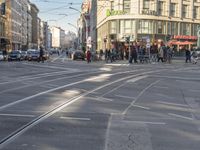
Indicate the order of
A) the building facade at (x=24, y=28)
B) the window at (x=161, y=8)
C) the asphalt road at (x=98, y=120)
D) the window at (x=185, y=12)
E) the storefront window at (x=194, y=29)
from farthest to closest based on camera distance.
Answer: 1. the building facade at (x=24, y=28)
2. the storefront window at (x=194, y=29)
3. the window at (x=185, y=12)
4. the window at (x=161, y=8)
5. the asphalt road at (x=98, y=120)

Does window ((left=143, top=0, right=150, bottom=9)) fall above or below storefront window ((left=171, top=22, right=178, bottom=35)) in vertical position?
above

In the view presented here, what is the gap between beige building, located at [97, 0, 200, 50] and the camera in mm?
84562

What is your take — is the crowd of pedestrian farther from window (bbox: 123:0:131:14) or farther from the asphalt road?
the asphalt road

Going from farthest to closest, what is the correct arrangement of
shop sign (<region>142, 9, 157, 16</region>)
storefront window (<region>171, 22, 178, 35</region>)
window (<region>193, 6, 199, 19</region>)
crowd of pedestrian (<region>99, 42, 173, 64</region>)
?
1. window (<region>193, 6, 199, 19</region>)
2. storefront window (<region>171, 22, 178, 35</region>)
3. shop sign (<region>142, 9, 157, 16</region>)
4. crowd of pedestrian (<region>99, 42, 173, 64</region>)

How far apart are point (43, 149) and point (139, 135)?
2.30m

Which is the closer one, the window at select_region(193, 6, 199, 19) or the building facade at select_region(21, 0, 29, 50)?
the window at select_region(193, 6, 199, 19)

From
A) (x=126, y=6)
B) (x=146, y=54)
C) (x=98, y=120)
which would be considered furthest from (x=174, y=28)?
(x=98, y=120)

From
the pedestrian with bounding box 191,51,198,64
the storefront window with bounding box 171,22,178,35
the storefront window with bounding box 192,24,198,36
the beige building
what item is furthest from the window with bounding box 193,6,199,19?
the pedestrian with bounding box 191,51,198,64

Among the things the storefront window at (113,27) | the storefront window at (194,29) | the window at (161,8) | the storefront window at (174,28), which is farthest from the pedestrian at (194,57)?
the storefront window at (194,29)

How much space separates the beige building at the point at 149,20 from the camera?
84.6 m

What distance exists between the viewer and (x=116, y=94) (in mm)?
19609

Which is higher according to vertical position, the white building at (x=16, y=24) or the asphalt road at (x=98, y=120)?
the white building at (x=16, y=24)

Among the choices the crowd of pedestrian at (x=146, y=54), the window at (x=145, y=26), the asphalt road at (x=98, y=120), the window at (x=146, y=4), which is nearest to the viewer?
the asphalt road at (x=98, y=120)

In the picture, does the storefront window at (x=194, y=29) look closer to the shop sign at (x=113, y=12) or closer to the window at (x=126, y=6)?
the window at (x=126, y=6)
